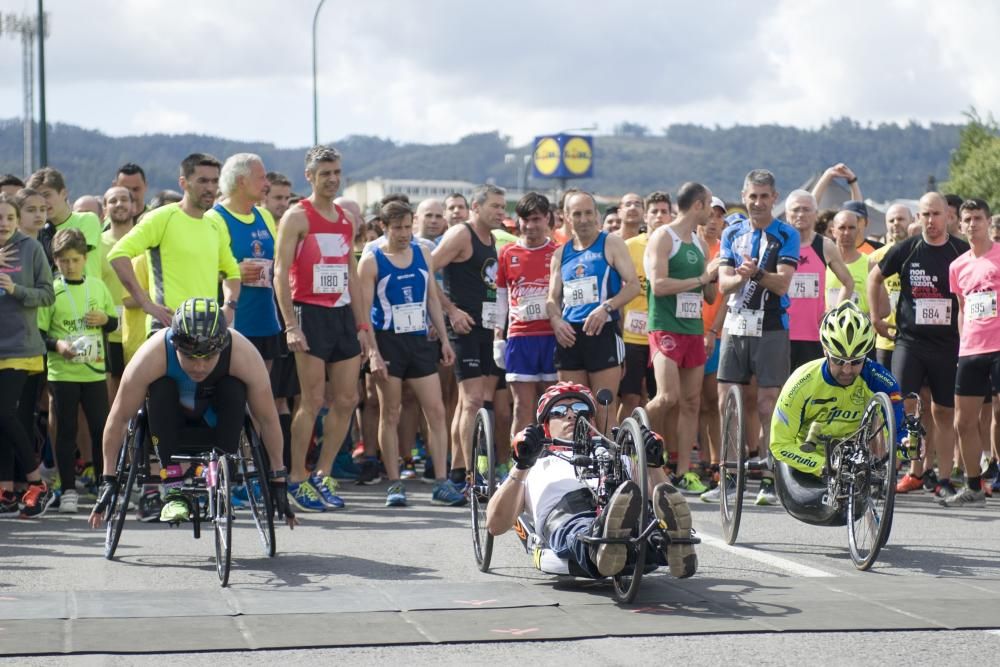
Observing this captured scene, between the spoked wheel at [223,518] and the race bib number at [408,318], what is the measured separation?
14.0 feet

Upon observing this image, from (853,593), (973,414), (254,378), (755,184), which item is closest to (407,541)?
(254,378)

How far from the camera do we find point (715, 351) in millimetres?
14383

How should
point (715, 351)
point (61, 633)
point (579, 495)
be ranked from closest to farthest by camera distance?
point (61, 633) < point (579, 495) < point (715, 351)

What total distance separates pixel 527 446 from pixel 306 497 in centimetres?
418

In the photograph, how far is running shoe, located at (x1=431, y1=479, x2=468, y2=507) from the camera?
1202 cm

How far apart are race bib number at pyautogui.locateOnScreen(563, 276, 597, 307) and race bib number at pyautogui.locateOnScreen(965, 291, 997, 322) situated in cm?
297

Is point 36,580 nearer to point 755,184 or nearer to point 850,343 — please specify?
point 850,343

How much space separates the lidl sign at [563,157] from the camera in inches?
2928

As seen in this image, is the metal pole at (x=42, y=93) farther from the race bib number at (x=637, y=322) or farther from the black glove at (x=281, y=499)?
the black glove at (x=281, y=499)

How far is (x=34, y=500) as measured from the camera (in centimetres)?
1105

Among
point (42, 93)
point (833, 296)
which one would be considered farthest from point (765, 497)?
point (42, 93)

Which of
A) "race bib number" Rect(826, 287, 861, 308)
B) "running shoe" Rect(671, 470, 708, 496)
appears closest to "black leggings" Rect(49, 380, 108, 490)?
"running shoe" Rect(671, 470, 708, 496)

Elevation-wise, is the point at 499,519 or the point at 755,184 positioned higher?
the point at 755,184

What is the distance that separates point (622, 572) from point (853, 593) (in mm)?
1260
